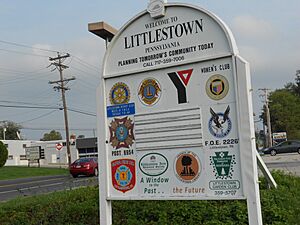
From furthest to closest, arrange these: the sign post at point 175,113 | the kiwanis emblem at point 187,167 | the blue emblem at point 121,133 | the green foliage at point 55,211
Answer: the green foliage at point 55,211 < the blue emblem at point 121,133 < the kiwanis emblem at point 187,167 < the sign post at point 175,113

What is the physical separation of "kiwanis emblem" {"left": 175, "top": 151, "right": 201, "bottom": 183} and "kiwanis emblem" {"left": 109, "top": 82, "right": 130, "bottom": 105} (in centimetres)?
117

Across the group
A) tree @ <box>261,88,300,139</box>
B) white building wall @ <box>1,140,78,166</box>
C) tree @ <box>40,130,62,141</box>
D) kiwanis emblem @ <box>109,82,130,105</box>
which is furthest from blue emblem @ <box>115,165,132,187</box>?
tree @ <box>40,130,62,141</box>

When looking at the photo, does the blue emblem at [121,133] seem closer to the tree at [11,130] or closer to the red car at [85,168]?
the red car at [85,168]

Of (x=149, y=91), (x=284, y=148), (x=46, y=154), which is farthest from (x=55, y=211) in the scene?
(x=46, y=154)

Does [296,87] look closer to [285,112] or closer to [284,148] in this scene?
[285,112]

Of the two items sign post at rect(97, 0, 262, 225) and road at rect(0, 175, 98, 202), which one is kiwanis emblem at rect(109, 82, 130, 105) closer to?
sign post at rect(97, 0, 262, 225)

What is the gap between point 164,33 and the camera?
5.46 metres

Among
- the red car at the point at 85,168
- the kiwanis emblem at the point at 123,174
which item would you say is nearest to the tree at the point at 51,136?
the red car at the point at 85,168

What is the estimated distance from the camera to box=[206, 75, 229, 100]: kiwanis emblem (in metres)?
4.94

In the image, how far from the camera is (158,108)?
17.9 ft

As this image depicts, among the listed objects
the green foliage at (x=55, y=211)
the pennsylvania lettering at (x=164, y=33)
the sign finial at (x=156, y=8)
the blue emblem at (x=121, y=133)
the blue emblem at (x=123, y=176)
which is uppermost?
the sign finial at (x=156, y=8)

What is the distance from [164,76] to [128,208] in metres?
2.49

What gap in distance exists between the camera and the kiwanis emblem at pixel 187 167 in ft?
16.7

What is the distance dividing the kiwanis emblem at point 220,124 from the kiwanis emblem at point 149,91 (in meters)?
0.84
